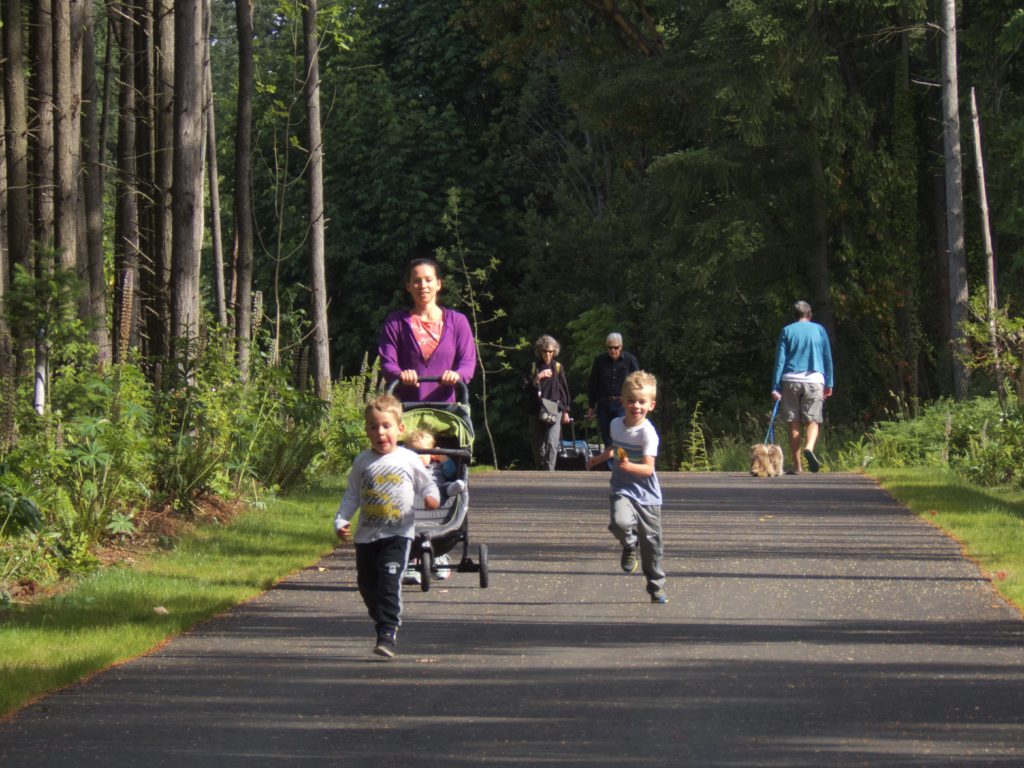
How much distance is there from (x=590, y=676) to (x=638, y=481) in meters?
2.60

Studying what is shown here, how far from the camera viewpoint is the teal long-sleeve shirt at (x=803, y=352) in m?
21.8

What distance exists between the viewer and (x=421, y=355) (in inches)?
460

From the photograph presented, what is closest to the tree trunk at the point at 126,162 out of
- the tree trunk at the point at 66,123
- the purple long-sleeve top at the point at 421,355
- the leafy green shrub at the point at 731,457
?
the tree trunk at the point at 66,123

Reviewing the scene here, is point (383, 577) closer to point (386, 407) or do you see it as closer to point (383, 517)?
point (383, 517)

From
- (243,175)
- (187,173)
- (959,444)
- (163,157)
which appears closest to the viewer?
(187,173)

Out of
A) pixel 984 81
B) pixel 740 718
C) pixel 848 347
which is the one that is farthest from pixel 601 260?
pixel 740 718

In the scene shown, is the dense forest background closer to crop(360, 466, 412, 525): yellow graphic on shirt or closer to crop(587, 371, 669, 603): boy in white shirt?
crop(587, 371, 669, 603): boy in white shirt

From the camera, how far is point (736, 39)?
111 feet

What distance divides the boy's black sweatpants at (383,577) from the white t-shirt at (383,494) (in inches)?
1.8

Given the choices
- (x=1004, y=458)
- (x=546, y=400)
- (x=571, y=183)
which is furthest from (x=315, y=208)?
(x=571, y=183)

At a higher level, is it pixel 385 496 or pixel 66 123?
pixel 66 123

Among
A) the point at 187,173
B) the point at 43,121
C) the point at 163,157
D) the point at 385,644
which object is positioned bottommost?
the point at 385,644

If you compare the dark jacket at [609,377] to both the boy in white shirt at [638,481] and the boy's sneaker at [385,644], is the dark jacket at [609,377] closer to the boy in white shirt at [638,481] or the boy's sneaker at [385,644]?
the boy in white shirt at [638,481]

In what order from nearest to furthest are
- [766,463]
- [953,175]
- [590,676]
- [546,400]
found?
[590,676]
[766,463]
[546,400]
[953,175]
